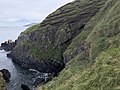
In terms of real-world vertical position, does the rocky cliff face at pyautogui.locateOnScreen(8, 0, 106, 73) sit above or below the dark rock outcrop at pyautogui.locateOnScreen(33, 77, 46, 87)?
above

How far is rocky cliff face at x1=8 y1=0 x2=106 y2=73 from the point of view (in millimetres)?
107125

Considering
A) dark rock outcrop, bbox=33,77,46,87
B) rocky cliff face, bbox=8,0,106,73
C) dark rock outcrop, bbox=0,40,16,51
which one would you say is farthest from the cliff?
dark rock outcrop, bbox=0,40,16,51

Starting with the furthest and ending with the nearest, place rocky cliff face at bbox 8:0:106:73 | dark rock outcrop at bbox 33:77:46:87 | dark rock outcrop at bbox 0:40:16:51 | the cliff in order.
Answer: dark rock outcrop at bbox 0:40:16:51, rocky cliff face at bbox 8:0:106:73, dark rock outcrop at bbox 33:77:46:87, the cliff

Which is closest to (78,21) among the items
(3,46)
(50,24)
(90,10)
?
(90,10)

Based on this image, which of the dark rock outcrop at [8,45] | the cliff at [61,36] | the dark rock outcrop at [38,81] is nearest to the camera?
the cliff at [61,36]

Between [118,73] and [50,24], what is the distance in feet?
315

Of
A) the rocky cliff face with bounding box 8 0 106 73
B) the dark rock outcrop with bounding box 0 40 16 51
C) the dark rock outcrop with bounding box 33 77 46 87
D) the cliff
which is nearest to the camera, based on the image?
the cliff

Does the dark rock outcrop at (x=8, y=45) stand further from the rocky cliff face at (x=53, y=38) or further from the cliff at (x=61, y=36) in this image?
the rocky cliff face at (x=53, y=38)

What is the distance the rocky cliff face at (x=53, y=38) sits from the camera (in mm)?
107125

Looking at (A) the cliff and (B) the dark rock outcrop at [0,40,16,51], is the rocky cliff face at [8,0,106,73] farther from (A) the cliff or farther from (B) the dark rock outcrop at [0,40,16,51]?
(B) the dark rock outcrop at [0,40,16,51]

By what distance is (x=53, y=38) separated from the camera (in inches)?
4532

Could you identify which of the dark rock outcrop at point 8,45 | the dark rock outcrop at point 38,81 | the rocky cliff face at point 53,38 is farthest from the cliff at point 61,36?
the dark rock outcrop at point 8,45

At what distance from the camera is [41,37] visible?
11800cm

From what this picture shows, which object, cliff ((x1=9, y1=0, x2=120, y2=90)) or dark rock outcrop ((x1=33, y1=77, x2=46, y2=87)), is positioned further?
dark rock outcrop ((x1=33, y1=77, x2=46, y2=87))
